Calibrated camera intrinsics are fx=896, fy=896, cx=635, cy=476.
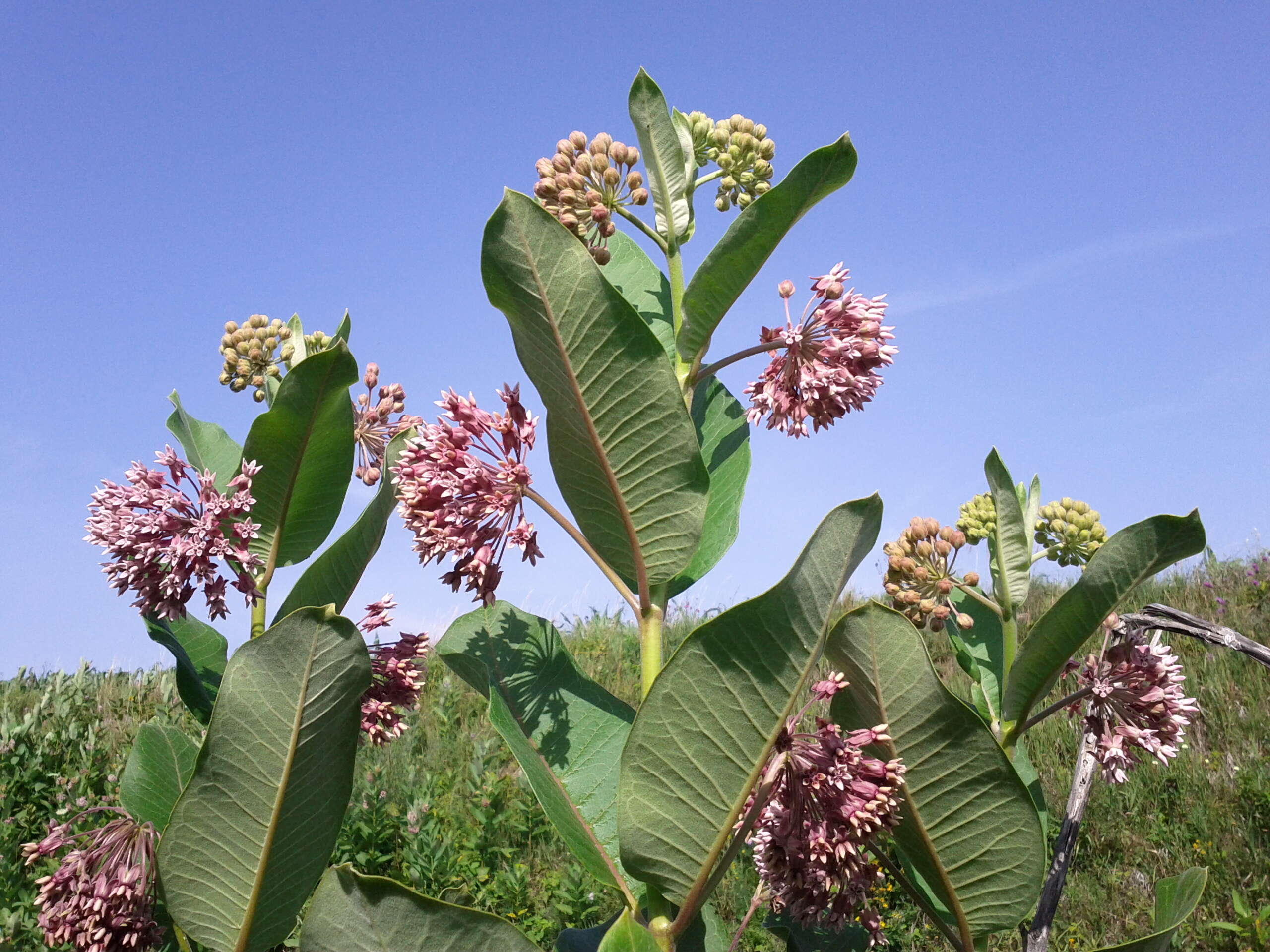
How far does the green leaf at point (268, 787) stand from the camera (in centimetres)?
145

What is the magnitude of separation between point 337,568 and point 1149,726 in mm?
1755

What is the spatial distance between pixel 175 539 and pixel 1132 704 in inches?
82.1

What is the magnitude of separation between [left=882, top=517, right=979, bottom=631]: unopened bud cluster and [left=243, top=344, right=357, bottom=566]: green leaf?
1303 millimetres

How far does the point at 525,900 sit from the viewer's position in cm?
525

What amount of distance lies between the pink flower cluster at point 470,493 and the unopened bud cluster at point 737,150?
0.69 m

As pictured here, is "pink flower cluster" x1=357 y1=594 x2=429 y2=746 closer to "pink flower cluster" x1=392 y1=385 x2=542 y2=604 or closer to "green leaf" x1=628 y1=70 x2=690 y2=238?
"pink flower cluster" x1=392 y1=385 x2=542 y2=604

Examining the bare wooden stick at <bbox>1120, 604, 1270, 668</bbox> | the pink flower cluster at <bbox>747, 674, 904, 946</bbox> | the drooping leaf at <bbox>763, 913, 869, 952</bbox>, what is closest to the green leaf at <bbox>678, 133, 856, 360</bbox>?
the pink flower cluster at <bbox>747, 674, 904, 946</bbox>

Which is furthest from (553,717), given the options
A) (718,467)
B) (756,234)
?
(756,234)

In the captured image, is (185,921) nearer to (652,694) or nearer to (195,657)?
(195,657)

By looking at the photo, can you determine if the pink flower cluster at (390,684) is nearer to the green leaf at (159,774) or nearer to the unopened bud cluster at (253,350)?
the green leaf at (159,774)

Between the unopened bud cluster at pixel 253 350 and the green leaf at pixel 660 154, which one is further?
the unopened bud cluster at pixel 253 350

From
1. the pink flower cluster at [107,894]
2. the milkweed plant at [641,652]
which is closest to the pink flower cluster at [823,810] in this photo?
the milkweed plant at [641,652]

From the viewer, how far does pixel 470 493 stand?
1.58 meters

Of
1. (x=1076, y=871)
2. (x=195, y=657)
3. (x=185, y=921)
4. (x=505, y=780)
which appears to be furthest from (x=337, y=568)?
(x=1076, y=871)
